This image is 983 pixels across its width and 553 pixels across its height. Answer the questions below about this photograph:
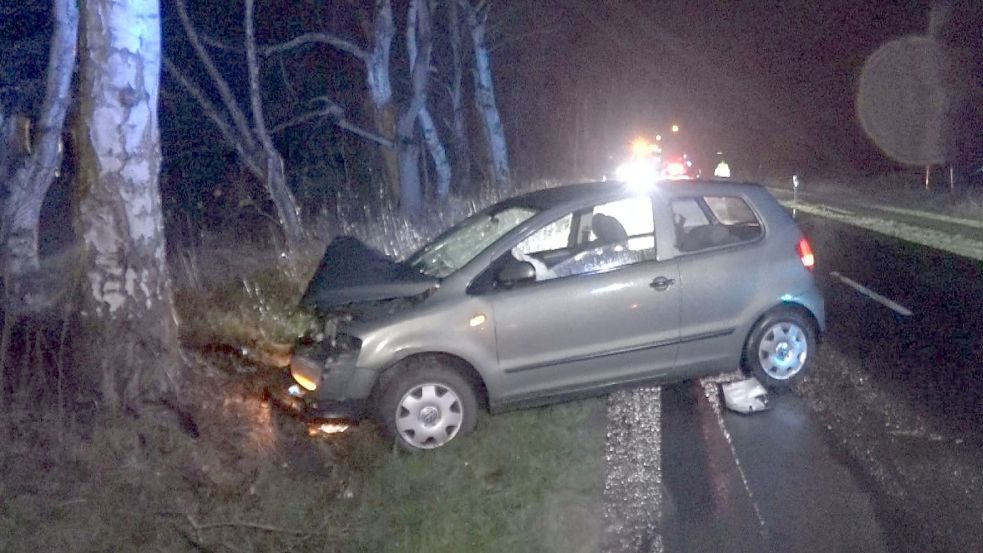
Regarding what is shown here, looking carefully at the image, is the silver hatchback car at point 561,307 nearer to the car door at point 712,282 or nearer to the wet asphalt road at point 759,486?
the car door at point 712,282

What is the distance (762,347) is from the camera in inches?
319

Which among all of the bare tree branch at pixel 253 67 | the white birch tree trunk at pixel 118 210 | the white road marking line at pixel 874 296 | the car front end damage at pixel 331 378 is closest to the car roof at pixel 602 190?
the car front end damage at pixel 331 378

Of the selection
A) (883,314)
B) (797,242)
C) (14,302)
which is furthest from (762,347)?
(14,302)

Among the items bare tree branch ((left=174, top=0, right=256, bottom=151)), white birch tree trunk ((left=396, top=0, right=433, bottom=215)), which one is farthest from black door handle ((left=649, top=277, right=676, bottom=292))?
white birch tree trunk ((left=396, top=0, right=433, bottom=215))

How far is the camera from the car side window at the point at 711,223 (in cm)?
790

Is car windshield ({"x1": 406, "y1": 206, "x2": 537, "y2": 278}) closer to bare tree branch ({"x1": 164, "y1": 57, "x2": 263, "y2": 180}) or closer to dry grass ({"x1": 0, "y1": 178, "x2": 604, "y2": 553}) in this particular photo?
dry grass ({"x1": 0, "y1": 178, "x2": 604, "y2": 553})

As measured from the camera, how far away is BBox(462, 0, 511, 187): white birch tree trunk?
2516 cm

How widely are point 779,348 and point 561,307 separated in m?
1.89

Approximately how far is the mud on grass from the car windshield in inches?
48.2

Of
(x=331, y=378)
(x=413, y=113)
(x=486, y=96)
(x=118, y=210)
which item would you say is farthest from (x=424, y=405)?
(x=486, y=96)

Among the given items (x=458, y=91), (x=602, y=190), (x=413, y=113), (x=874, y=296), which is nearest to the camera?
(x=602, y=190)

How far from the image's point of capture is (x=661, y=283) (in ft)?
24.9

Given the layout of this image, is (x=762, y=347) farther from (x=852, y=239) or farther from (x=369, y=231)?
(x=852, y=239)

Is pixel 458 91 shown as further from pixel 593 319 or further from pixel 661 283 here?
pixel 593 319
